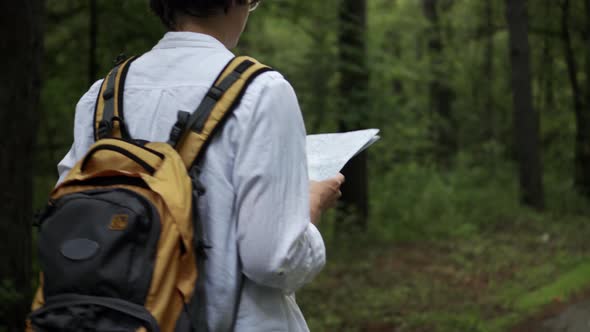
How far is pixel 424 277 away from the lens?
382 inches

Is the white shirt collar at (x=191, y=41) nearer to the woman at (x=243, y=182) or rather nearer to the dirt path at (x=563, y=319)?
the woman at (x=243, y=182)

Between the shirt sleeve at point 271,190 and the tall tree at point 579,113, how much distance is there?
54.5ft

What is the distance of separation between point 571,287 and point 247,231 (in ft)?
22.8

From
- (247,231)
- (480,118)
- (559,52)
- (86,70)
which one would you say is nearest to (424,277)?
(86,70)

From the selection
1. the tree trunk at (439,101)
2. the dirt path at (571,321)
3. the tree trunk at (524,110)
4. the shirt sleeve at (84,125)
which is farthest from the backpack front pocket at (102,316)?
the tree trunk at (439,101)

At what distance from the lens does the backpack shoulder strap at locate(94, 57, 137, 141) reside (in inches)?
73.9

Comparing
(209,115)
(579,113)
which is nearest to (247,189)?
(209,115)

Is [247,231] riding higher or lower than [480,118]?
higher

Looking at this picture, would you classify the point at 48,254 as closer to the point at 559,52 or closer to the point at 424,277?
the point at 424,277

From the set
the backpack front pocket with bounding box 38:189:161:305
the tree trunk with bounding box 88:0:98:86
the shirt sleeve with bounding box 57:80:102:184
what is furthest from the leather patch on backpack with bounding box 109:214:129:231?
the tree trunk with bounding box 88:0:98:86

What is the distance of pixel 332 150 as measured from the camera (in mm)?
2180

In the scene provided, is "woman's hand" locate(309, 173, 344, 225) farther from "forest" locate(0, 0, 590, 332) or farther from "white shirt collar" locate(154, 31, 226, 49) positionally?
"forest" locate(0, 0, 590, 332)

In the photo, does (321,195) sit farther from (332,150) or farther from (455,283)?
(455,283)

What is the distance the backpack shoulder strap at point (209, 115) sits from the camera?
68.7 inches
